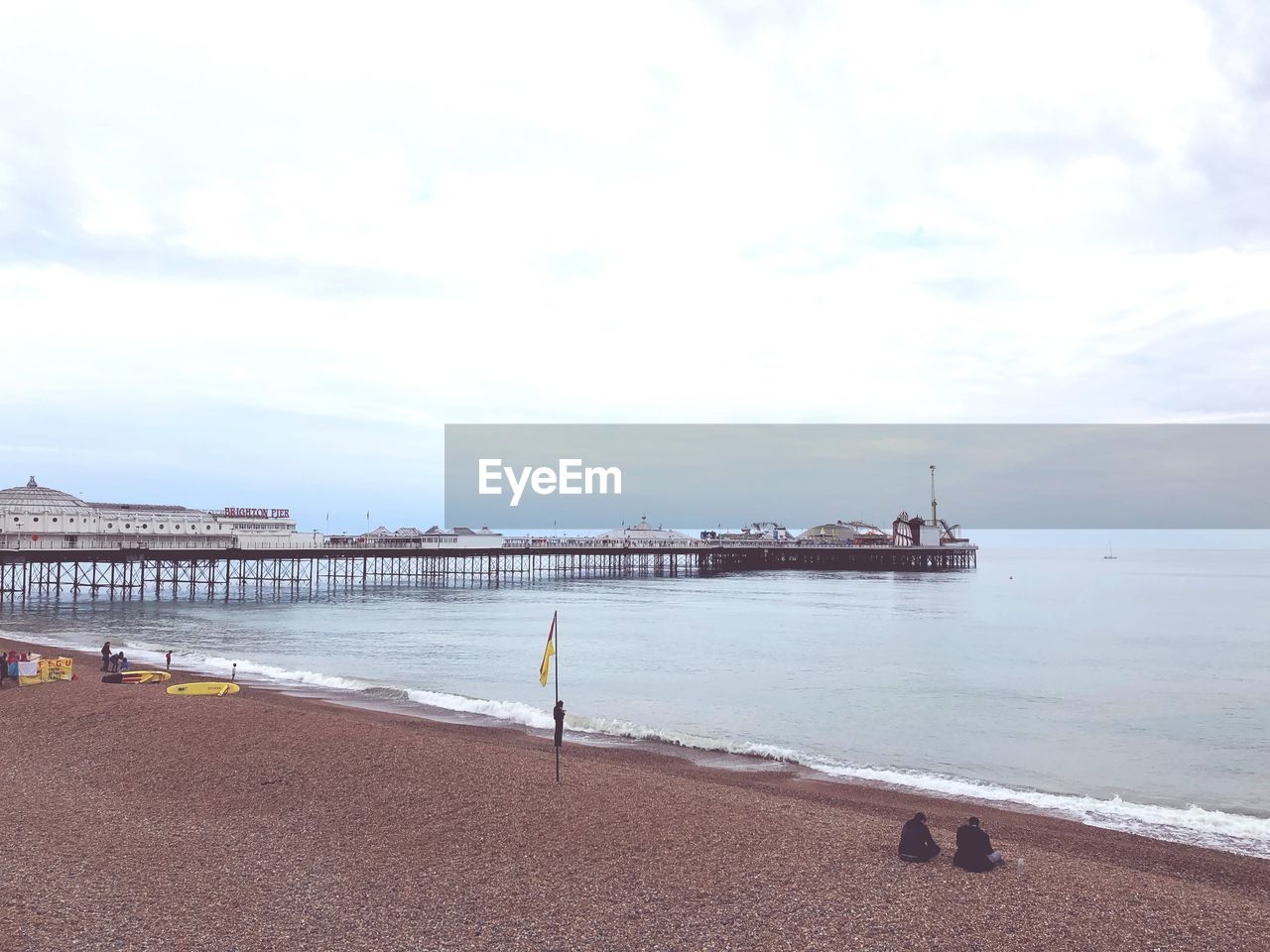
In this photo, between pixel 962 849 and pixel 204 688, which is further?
pixel 204 688

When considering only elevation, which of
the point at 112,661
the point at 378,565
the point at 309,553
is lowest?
the point at 378,565

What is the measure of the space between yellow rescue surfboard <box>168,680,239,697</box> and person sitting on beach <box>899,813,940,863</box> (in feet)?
54.1

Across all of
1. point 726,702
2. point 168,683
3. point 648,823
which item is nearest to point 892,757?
point 726,702

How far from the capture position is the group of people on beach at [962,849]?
9.47 meters

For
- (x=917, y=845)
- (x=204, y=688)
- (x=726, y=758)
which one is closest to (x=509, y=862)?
(x=917, y=845)

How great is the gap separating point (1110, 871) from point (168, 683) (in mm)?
20830

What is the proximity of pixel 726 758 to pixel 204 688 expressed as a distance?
12.5m

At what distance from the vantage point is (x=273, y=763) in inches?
517

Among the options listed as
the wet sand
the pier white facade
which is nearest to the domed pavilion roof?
the pier white facade

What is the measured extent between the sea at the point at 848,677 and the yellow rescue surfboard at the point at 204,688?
10.2ft

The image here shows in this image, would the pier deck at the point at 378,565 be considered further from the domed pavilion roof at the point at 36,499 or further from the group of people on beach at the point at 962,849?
the group of people on beach at the point at 962,849

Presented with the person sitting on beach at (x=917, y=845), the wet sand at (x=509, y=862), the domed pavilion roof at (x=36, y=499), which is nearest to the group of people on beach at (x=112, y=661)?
the wet sand at (x=509, y=862)

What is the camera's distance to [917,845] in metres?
9.65

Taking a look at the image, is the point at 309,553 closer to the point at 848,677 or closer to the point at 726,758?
the point at 848,677
